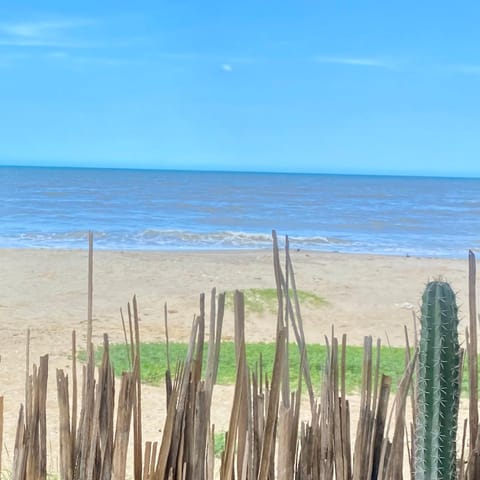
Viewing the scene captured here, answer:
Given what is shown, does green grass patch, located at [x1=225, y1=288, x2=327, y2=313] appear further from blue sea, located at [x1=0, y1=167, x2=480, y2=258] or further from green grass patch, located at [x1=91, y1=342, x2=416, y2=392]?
blue sea, located at [x1=0, y1=167, x2=480, y2=258]

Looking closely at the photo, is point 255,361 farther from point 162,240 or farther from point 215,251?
point 162,240

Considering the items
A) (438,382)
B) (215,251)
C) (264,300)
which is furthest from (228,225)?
(438,382)

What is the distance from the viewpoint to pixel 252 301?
30.6 feet

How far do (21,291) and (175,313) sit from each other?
2735 millimetres

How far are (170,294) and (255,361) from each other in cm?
479

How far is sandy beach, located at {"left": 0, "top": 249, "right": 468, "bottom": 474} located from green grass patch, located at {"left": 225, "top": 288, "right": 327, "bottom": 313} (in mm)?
138

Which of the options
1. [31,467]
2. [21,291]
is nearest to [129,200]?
[21,291]

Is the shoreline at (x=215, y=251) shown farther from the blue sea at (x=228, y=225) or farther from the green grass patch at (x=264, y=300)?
the green grass patch at (x=264, y=300)

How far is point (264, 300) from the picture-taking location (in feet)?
30.7

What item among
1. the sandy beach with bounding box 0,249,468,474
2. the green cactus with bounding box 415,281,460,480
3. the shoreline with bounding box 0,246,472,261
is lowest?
the sandy beach with bounding box 0,249,468,474

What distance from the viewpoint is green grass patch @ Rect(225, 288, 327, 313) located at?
908 centimetres

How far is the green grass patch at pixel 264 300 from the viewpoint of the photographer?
29.8ft

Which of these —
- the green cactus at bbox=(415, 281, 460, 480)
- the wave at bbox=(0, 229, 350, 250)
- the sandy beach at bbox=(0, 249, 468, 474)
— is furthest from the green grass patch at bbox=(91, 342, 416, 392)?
the wave at bbox=(0, 229, 350, 250)

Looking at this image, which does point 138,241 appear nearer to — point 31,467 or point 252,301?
point 252,301
